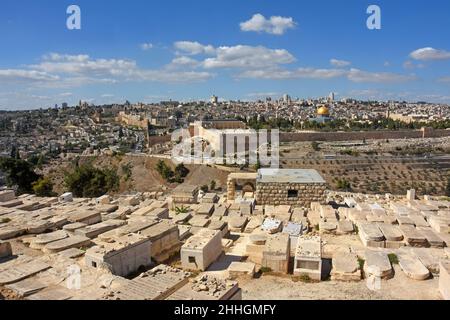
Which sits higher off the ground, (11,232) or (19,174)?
(11,232)

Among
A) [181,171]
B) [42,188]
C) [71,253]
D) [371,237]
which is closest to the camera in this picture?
[71,253]

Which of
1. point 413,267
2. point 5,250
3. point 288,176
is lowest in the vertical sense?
point 413,267

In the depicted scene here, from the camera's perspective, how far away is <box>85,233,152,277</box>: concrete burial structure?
22.2 ft

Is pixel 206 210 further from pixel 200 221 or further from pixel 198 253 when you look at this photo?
pixel 198 253

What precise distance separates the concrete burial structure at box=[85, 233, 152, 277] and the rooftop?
24.7 feet

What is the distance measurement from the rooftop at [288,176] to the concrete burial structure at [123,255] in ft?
24.7

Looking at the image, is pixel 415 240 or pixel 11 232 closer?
pixel 11 232

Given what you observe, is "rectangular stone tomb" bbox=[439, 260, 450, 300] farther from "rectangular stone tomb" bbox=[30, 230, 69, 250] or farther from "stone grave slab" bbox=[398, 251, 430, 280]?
"rectangular stone tomb" bbox=[30, 230, 69, 250]

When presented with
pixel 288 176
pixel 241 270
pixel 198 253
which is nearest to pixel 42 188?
pixel 288 176

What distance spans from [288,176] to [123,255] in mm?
9219

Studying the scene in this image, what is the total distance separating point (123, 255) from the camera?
7.09 metres

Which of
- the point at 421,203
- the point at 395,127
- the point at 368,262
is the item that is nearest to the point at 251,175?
the point at 421,203

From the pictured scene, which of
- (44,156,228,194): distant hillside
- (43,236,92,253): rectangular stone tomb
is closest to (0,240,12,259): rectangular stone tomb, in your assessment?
(43,236,92,253): rectangular stone tomb

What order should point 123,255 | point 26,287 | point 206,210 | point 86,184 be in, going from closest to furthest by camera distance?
point 26,287
point 123,255
point 206,210
point 86,184
